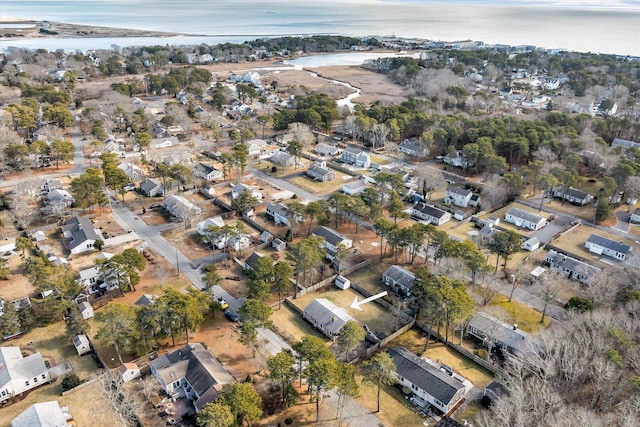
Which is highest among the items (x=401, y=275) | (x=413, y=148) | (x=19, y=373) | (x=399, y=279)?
(x=413, y=148)

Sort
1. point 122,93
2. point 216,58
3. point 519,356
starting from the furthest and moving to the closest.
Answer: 1. point 216,58
2. point 122,93
3. point 519,356

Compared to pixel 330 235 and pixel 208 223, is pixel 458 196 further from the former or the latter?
pixel 208 223

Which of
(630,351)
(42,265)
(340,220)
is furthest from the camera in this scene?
(340,220)

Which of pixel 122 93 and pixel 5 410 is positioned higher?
pixel 122 93

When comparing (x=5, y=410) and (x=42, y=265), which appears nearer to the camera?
(x=5, y=410)

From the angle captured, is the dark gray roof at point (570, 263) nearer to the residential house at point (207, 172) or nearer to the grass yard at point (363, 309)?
the grass yard at point (363, 309)

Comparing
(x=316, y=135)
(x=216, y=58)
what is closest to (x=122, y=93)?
(x=316, y=135)

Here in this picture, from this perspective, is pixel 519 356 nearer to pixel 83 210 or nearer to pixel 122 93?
pixel 83 210

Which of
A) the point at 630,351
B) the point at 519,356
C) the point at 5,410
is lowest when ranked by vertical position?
the point at 5,410

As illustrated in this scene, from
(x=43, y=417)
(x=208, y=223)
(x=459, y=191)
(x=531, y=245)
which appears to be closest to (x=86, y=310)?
(x=43, y=417)
